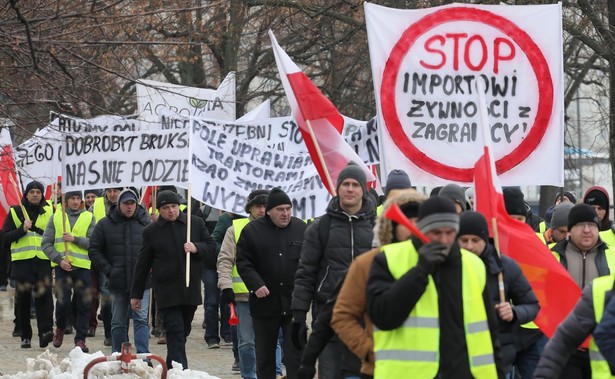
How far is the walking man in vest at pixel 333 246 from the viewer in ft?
29.1

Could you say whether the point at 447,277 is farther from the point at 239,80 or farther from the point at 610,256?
the point at 239,80

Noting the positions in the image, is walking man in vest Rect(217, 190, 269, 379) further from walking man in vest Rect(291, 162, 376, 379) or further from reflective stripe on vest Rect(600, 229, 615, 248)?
reflective stripe on vest Rect(600, 229, 615, 248)

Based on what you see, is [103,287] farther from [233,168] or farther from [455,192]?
[455,192]

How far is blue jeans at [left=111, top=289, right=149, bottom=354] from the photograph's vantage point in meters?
13.1

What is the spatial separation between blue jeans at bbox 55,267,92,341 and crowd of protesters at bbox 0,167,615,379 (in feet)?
0.07

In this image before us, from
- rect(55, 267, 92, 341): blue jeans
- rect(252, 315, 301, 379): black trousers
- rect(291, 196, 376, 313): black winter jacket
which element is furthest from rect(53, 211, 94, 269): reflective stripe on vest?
rect(291, 196, 376, 313): black winter jacket

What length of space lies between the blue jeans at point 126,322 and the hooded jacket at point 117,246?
112 millimetres

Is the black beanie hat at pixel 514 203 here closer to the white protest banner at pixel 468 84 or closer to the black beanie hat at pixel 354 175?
the white protest banner at pixel 468 84

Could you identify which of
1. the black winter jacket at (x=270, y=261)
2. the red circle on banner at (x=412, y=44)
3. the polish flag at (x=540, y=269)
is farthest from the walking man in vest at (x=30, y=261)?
the polish flag at (x=540, y=269)

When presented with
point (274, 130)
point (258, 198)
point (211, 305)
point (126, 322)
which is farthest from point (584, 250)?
point (211, 305)

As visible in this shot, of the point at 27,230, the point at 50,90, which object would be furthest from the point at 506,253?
the point at 27,230

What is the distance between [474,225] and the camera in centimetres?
748

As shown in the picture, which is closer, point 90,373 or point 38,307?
point 90,373

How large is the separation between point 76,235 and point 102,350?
139cm
